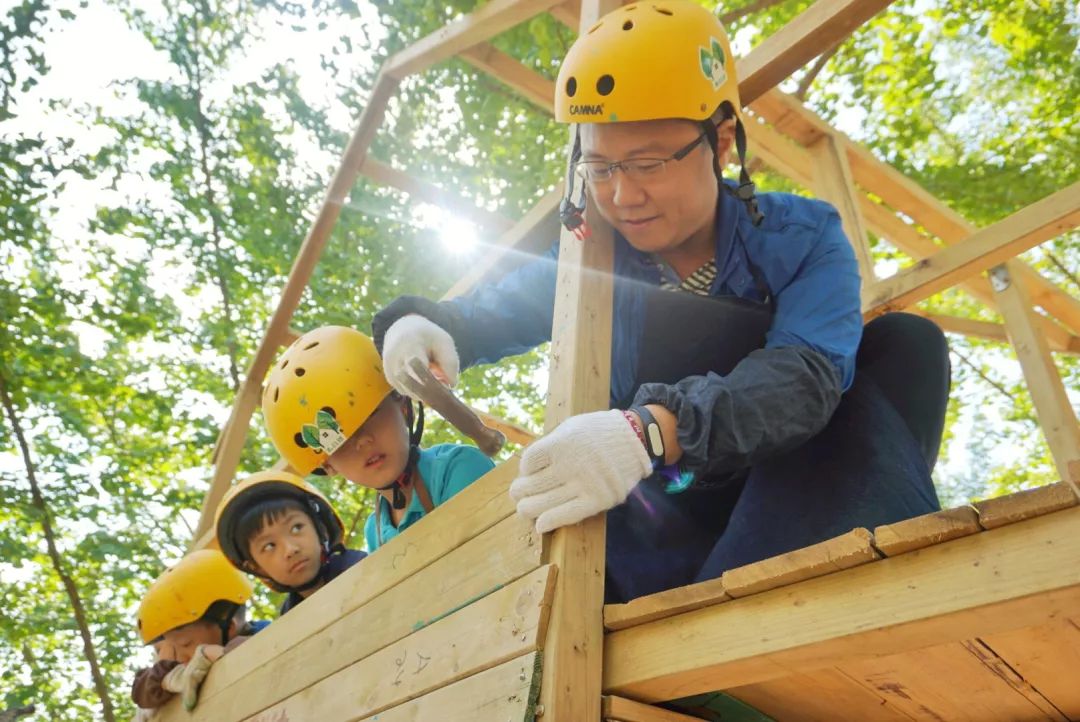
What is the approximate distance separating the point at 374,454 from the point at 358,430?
0.33 ft

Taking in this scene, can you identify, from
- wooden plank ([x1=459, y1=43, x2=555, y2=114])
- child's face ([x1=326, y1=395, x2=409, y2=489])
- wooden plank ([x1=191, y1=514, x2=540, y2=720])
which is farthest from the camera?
wooden plank ([x1=459, y1=43, x2=555, y2=114])

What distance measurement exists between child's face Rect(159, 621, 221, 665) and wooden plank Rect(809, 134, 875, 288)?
11.3ft

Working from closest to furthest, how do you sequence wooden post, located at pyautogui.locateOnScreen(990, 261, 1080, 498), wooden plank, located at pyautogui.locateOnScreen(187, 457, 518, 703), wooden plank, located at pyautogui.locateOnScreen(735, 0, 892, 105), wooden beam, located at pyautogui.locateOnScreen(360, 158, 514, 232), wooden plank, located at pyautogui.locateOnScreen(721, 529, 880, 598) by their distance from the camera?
wooden plank, located at pyautogui.locateOnScreen(721, 529, 880, 598) → wooden plank, located at pyautogui.locateOnScreen(187, 457, 518, 703) → wooden plank, located at pyautogui.locateOnScreen(735, 0, 892, 105) → wooden post, located at pyautogui.locateOnScreen(990, 261, 1080, 498) → wooden beam, located at pyautogui.locateOnScreen(360, 158, 514, 232)

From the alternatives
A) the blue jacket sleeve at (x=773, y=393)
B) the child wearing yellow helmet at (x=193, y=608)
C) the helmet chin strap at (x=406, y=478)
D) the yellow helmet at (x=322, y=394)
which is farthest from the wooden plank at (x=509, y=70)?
the blue jacket sleeve at (x=773, y=393)

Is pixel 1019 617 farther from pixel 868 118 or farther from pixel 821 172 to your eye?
pixel 868 118

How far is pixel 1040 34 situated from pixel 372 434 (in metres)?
8.15

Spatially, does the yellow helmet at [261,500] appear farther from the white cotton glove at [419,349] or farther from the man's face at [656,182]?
the man's face at [656,182]

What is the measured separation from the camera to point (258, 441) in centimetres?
1016

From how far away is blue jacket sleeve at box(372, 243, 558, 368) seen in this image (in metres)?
2.55

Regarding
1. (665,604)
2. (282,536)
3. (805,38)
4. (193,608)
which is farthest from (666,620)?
(193,608)

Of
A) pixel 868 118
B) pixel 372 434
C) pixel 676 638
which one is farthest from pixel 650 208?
pixel 868 118

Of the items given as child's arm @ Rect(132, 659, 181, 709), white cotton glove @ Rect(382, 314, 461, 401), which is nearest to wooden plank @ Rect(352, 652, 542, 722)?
white cotton glove @ Rect(382, 314, 461, 401)

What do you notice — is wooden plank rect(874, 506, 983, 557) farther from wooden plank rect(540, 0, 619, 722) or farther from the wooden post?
the wooden post

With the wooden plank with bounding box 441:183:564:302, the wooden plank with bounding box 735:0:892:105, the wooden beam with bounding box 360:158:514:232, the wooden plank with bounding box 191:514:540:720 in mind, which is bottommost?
the wooden plank with bounding box 191:514:540:720
